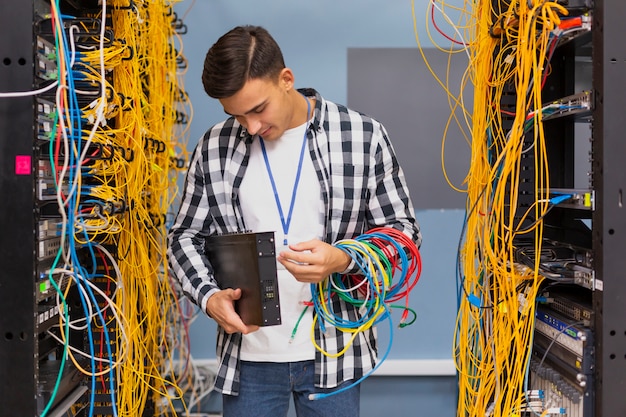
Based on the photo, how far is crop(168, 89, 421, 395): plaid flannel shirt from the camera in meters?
A: 1.59

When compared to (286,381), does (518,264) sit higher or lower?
higher

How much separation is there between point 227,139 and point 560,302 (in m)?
0.93

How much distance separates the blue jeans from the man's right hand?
0.44 feet

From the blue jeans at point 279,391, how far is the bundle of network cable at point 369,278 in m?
0.13

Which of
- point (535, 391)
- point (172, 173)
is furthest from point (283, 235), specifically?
point (172, 173)

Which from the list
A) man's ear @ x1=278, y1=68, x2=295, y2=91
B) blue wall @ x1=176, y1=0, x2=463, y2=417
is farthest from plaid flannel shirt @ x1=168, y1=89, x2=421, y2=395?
blue wall @ x1=176, y1=0, x2=463, y2=417

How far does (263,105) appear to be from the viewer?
152 cm

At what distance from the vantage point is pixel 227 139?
169cm

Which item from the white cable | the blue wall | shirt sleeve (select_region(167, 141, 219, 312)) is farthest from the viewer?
the blue wall

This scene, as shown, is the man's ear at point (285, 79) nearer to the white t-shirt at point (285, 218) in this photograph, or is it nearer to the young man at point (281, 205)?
the young man at point (281, 205)

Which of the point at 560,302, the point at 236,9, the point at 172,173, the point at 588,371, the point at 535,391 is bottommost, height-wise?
the point at 535,391

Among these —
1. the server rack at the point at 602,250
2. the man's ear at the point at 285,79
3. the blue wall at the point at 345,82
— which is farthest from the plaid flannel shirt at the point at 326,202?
the blue wall at the point at 345,82

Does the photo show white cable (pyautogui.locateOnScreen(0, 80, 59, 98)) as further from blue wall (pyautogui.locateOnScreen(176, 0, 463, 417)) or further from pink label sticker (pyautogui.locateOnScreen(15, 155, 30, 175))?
blue wall (pyautogui.locateOnScreen(176, 0, 463, 417))

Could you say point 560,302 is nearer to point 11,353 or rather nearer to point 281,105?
point 281,105
